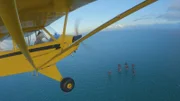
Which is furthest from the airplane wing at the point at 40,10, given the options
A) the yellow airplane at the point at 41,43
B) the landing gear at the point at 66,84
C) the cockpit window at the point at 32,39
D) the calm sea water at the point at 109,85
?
the calm sea water at the point at 109,85

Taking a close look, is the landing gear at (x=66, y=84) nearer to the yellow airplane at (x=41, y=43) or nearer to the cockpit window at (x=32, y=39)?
the yellow airplane at (x=41, y=43)

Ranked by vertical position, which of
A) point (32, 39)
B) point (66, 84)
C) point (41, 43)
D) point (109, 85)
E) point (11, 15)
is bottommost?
point (109, 85)

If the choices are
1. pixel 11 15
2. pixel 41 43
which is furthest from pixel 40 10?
pixel 11 15

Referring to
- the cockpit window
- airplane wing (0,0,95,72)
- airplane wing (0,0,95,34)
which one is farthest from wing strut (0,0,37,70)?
the cockpit window

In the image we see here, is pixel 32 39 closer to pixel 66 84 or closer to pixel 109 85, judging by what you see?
pixel 66 84

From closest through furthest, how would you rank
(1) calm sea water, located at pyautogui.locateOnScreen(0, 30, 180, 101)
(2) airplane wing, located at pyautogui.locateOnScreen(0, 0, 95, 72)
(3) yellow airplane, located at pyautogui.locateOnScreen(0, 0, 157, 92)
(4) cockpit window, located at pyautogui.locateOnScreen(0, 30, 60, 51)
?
1. (2) airplane wing, located at pyautogui.locateOnScreen(0, 0, 95, 72)
2. (3) yellow airplane, located at pyautogui.locateOnScreen(0, 0, 157, 92)
3. (4) cockpit window, located at pyautogui.locateOnScreen(0, 30, 60, 51)
4. (1) calm sea water, located at pyautogui.locateOnScreen(0, 30, 180, 101)

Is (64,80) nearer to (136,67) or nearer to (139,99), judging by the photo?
(139,99)

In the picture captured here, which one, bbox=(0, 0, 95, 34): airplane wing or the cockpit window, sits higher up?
bbox=(0, 0, 95, 34): airplane wing

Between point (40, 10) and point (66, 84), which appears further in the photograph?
point (66, 84)

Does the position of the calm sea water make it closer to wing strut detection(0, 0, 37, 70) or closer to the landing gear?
the landing gear

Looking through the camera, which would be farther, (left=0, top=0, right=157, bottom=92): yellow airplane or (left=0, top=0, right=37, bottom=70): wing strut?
(left=0, top=0, right=157, bottom=92): yellow airplane

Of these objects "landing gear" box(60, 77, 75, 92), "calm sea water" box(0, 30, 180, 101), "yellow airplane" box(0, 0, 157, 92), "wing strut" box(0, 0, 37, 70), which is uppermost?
"yellow airplane" box(0, 0, 157, 92)
